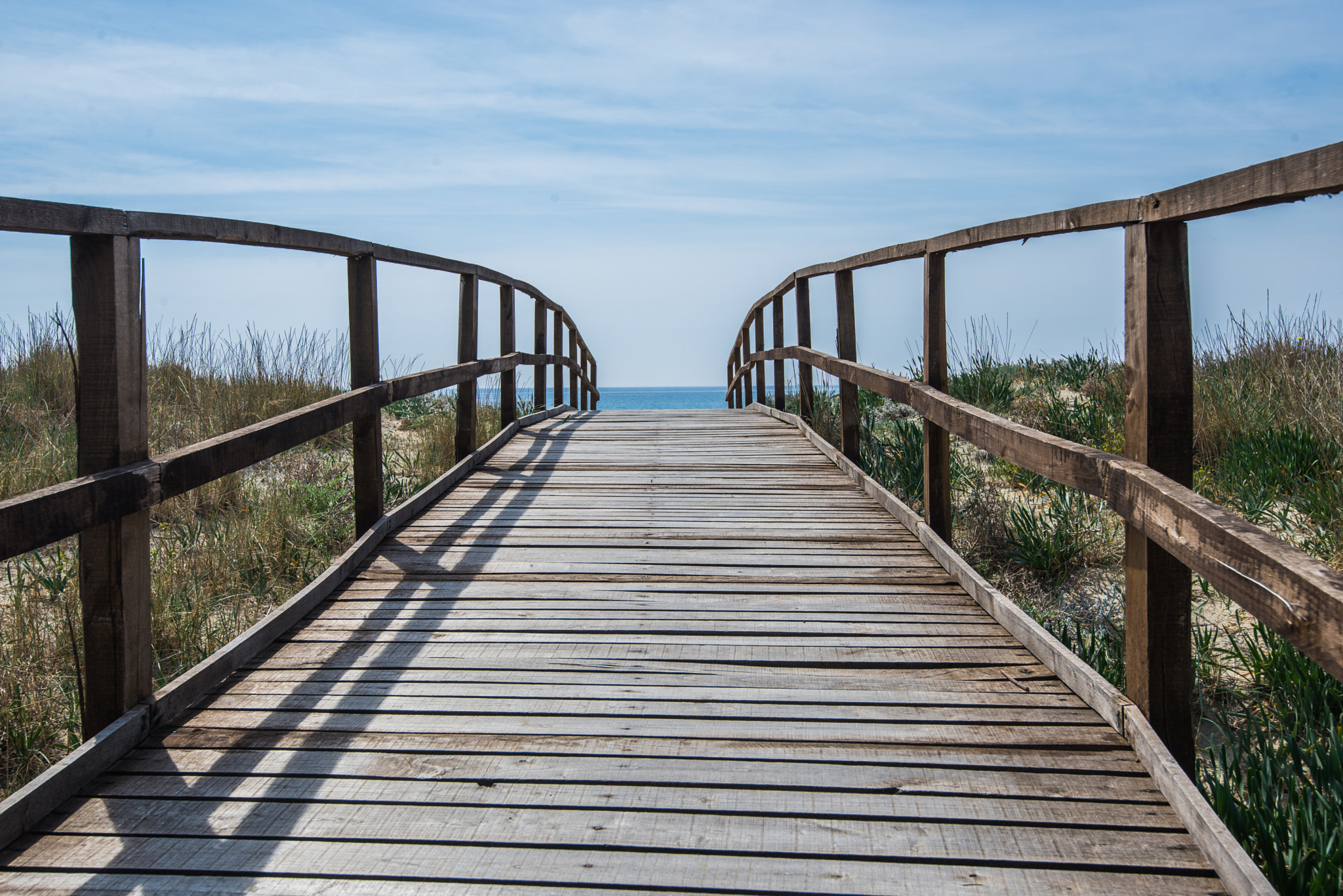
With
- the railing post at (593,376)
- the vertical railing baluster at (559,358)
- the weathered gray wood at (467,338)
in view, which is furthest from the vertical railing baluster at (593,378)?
the weathered gray wood at (467,338)

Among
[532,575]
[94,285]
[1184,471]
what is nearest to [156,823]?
[94,285]

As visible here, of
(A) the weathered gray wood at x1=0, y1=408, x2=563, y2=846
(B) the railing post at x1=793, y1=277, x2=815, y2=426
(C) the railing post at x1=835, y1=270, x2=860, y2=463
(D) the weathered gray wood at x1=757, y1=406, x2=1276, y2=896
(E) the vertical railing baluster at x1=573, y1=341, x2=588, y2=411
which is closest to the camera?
(D) the weathered gray wood at x1=757, y1=406, x2=1276, y2=896

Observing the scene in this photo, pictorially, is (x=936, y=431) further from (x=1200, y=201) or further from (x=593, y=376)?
(x=593, y=376)

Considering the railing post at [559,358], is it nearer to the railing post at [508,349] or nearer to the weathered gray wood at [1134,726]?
the railing post at [508,349]

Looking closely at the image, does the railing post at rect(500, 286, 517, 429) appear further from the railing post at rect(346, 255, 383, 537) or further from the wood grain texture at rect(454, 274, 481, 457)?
the railing post at rect(346, 255, 383, 537)

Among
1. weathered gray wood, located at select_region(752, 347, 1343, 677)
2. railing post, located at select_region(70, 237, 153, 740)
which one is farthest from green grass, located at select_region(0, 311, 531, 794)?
weathered gray wood, located at select_region(752, 347, 1343, 677)

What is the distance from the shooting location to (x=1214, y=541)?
1.78 meters

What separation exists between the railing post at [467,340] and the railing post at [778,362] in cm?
315

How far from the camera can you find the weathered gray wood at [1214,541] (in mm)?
1462

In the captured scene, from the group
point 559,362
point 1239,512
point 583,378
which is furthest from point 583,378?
point 1239,512

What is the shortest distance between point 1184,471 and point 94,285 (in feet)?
9.23

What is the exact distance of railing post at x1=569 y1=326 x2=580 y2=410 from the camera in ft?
38.8

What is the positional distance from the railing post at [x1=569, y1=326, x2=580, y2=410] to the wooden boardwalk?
8020 mm

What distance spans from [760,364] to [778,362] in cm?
164
